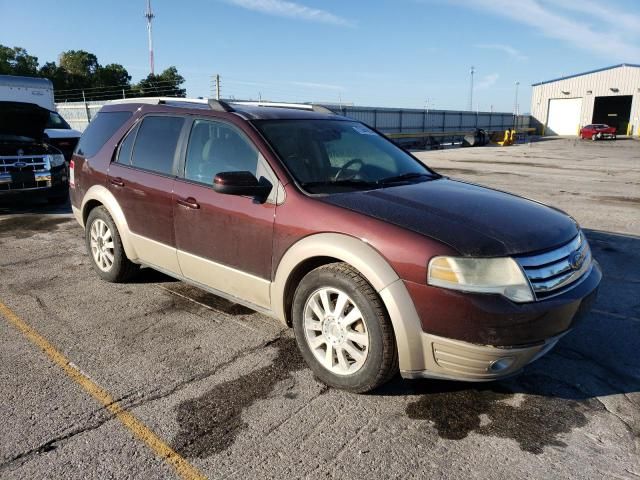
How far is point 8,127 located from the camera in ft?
28.7

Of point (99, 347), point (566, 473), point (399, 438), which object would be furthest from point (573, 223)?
point (99, 347)

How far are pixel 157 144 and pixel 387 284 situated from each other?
102 inches

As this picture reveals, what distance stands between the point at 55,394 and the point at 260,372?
4.03ft

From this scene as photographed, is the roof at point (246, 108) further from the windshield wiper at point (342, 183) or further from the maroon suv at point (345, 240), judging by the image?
the windshield wiper at point (342, 183)

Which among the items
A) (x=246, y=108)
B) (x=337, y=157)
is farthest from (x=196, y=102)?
(x=337, y=157)

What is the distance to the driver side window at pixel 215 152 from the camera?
360cm

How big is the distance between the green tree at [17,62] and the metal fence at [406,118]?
31.6m

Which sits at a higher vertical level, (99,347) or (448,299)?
(448,299)

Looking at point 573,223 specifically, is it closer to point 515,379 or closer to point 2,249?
point 515,379

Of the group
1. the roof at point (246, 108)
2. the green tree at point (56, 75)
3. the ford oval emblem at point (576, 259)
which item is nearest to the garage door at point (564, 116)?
the green tree at point (56, 75)

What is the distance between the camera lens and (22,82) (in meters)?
13.5

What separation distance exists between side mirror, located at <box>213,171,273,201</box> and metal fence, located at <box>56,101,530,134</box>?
1954 cm

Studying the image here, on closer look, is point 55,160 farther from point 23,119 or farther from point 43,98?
point 43,98

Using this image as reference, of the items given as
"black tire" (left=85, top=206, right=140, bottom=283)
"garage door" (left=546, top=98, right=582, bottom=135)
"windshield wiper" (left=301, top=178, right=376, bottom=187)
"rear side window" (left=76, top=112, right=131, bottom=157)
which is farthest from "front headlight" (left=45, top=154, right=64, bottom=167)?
"garage door" (left=546, top=98, right=582, bottom=135)
